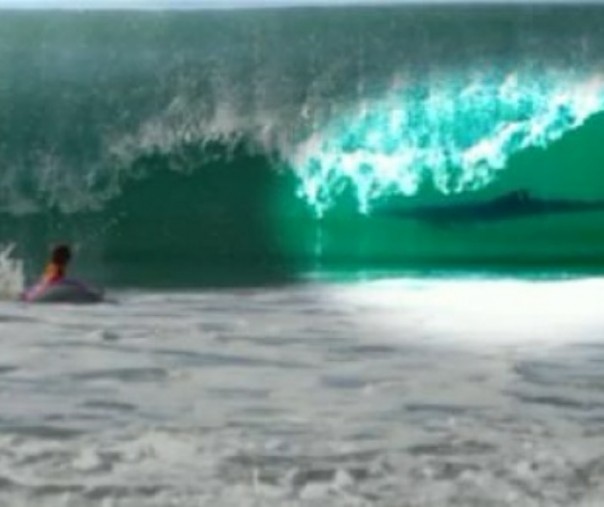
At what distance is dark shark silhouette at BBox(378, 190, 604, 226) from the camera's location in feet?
9.23

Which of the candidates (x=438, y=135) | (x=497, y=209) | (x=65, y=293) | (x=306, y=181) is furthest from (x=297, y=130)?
(x=65, y=293)

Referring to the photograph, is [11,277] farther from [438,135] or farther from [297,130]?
[438,135]

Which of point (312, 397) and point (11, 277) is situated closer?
point (312, 397)

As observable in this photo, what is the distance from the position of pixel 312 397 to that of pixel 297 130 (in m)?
0.48

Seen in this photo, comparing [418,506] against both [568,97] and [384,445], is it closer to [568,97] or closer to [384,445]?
[384,445]

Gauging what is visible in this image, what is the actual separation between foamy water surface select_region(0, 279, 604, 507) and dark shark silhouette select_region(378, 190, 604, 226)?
0.36 ft

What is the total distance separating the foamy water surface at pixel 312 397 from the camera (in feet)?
8.32

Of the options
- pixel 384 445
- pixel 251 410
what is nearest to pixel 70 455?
pixel 251 410

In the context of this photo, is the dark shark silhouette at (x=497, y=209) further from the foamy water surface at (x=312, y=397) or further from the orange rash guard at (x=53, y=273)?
the orange rash guard at (x=53, y=273)

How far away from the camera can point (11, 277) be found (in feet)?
9.30

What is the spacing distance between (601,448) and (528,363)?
0.20m

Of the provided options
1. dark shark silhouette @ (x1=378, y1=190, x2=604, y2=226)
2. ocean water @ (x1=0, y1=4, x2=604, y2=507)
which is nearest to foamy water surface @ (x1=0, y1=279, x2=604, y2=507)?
ocean water @ (x1=0, y1=4, x2=604, y2=507)

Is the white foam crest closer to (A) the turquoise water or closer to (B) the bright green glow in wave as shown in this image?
(A) the turquoise water

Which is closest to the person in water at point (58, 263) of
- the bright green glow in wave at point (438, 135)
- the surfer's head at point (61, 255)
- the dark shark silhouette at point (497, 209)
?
the surfer's head at point (61, 255)
